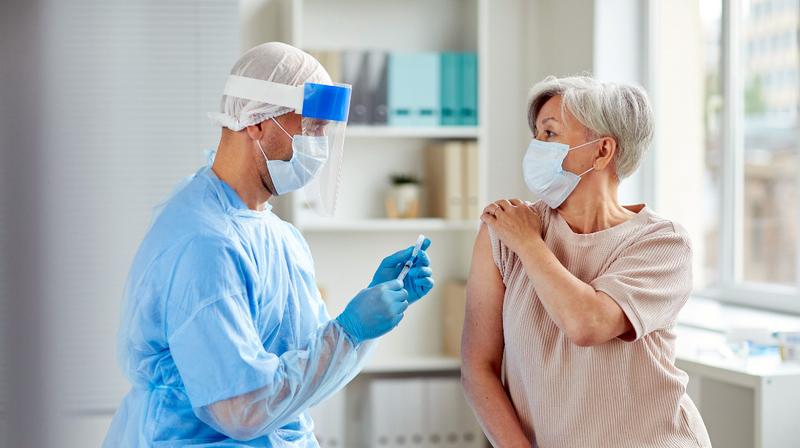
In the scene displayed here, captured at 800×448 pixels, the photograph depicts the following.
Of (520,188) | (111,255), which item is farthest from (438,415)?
(111,255)

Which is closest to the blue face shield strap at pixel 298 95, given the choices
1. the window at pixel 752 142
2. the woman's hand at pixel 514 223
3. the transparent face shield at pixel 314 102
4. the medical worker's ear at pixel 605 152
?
the transparent face shield at pixel 314 102

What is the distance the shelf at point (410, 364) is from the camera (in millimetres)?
3324

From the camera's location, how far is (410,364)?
3.35 metres

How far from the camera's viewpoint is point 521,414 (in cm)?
164

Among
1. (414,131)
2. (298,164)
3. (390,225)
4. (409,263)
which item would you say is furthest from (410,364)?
(298,164)

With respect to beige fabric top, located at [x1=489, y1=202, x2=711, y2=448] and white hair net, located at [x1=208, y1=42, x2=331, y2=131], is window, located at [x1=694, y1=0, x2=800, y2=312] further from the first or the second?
white hair net, located at [x1=208, y1=42, x2=331, y2=131]

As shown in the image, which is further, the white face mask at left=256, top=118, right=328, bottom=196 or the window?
the window

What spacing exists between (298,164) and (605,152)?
1.84ft

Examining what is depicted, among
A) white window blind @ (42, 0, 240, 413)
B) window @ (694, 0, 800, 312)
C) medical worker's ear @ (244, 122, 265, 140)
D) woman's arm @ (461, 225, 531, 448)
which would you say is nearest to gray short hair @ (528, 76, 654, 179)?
woman's arm @ (461, 225, 531, 448)

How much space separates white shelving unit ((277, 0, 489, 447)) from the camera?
3.46m

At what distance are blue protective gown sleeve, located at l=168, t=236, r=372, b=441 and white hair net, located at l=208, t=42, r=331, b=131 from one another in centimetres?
23

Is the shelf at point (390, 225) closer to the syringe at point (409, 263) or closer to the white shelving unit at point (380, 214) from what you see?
the white shelving unit at point (380, 214)

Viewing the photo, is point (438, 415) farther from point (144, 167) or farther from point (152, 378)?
point (152, 378)

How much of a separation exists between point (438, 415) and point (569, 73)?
1.35 meters
